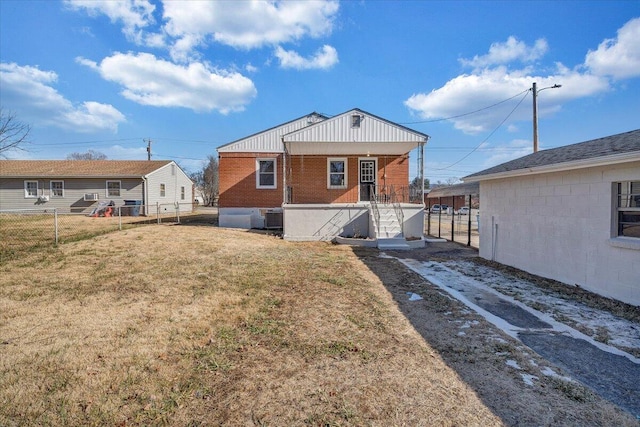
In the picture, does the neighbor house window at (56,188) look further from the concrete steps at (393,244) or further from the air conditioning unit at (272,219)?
the concrete steps at (393,244)

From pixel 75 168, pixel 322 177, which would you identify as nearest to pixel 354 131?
pixel 322 177

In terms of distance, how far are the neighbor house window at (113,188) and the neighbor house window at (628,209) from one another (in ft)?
83.8

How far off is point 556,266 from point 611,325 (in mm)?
2762

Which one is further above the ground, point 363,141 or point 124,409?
point 363,141

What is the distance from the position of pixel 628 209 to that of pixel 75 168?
28.7m

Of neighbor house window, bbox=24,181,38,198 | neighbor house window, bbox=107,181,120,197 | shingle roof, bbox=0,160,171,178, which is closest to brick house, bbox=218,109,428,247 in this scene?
shingle roof, bbox=0,160,171,178

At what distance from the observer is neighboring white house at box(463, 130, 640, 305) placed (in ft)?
18.3

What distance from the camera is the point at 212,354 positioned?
3598 mm

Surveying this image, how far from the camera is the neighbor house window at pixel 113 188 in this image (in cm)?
2244

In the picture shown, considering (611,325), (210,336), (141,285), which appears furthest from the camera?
(141,285)

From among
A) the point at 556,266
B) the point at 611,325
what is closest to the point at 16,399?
the point at 611,325

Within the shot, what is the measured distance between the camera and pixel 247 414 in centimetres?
260

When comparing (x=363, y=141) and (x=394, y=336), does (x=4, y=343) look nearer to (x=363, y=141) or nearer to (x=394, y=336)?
(x=394, y=336)

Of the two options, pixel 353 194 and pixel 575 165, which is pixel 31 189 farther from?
pixel 575 165
